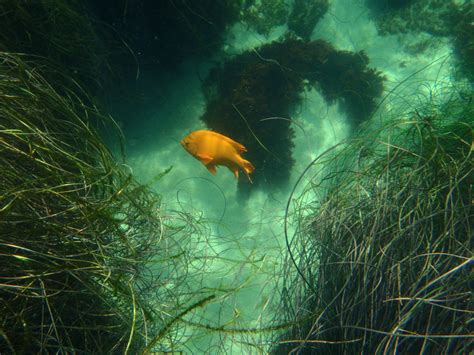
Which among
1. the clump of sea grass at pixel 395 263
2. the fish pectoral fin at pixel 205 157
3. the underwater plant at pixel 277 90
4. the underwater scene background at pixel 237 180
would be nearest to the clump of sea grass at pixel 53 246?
the underwater scene background at pixel 237 180

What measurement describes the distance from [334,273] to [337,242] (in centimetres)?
30

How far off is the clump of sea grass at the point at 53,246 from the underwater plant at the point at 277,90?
2511mm

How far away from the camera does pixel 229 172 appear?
5.32 metres

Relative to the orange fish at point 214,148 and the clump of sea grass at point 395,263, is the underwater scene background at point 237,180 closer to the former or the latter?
the clump of sea grass at point 395,263

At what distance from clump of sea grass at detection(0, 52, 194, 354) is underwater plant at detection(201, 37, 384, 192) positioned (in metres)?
Result: 2.51

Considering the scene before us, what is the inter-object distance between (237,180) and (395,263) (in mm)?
2842

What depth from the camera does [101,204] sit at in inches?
105

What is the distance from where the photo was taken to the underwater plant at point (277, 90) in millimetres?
5199

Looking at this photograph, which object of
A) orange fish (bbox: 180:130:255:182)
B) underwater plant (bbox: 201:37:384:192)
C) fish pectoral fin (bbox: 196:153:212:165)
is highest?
underwater plant (bbox: 201:37:384:192)

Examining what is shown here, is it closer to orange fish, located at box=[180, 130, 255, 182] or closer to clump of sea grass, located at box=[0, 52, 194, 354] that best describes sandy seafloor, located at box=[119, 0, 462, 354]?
orange fish, located at box=[180, 130, 255, 182]

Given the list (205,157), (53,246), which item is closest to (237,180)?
(205,157)

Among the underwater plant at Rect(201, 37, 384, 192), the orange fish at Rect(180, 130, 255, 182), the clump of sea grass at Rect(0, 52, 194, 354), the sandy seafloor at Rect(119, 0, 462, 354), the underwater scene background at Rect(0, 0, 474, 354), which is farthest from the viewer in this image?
the underwater plant at Rect(201, 37, 384, 192)

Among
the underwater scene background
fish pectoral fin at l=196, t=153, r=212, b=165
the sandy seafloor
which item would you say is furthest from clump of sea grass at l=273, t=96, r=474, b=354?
fish pectoral fin at l=196, t=153, r=212, b=165

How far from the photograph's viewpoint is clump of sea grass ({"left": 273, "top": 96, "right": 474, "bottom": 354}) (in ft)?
8.46
